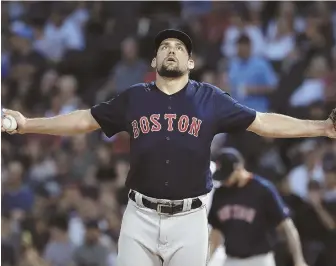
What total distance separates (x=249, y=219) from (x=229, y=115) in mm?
2756

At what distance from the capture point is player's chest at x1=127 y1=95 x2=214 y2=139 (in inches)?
213

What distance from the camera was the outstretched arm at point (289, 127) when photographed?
560 cm

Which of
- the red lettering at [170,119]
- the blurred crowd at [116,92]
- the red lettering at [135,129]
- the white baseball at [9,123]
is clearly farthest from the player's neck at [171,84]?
the blurred crowd at [116,92]

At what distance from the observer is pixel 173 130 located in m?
5.41

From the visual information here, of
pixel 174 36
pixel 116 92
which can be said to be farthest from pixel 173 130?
pixel 116 92

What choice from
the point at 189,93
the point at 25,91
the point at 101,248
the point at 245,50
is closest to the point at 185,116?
the point at 189,93

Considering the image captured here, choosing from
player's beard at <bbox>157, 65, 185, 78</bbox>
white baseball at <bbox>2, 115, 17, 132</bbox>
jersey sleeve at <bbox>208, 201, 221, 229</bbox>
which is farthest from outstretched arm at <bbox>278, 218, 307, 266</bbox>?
white baseball at <bbox>2, 115, 17, 132</bbox>

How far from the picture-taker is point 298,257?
766 cm

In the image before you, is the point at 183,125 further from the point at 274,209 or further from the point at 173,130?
the point at 274,209

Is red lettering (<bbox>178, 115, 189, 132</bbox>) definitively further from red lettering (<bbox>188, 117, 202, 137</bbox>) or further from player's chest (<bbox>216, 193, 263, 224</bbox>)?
player's chest (<bbox>216, 193, 263, 224</bbox>)

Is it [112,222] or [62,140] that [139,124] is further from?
[62,140]

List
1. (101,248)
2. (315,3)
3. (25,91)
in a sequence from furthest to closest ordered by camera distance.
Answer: (25,91), (315,3), (101,248)

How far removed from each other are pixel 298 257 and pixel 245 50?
434 centimetres

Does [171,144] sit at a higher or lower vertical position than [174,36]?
lower
